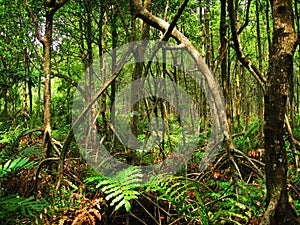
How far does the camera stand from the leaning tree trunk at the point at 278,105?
202 centimetres

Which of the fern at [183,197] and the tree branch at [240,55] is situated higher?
the tree branch at [240,55]

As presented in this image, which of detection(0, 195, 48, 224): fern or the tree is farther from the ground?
the tree

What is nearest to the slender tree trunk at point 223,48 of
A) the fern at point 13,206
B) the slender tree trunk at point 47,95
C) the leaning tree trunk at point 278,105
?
the leaning tree trunk at point 278,105

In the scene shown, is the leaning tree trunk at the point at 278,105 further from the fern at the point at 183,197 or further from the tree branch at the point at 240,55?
the tree branch at the point at 240,55

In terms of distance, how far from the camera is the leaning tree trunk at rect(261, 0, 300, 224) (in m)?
2.02

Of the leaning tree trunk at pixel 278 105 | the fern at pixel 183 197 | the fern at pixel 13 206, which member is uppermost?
the leaning tree trunk at pixel 278 105

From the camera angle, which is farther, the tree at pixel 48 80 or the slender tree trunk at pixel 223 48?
the slender tree trunk at pixel 223 48

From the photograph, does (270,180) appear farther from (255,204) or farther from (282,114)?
(255,204)

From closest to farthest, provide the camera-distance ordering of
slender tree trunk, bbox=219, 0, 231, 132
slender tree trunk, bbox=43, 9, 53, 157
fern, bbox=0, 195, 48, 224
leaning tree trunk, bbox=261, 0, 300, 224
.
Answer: fern, bbox=0, 195, 48, 224 < leaning tree trunk, bbox=261, 0, 300, 224 < slender tree trunk, bbox=43, 9, 53, 157 < slender tree trunk, bbox=219, 0, 231, 132

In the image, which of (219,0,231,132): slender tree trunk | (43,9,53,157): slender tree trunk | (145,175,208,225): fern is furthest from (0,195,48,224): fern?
(219,0,231,132): slender tree trunk

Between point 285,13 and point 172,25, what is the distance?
1.12 m

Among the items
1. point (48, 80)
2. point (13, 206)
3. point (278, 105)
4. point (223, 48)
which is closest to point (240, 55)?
point (278, 105)

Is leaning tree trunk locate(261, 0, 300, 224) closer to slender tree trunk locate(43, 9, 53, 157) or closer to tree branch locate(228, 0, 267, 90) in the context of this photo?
tree branch locate(228, 0, 267, 90)

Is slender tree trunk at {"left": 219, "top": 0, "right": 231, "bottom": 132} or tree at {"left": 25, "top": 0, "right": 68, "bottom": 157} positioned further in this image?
slender tree trunk at {"left": 219, "top": 0, "right": 231, "bottom": 132}
